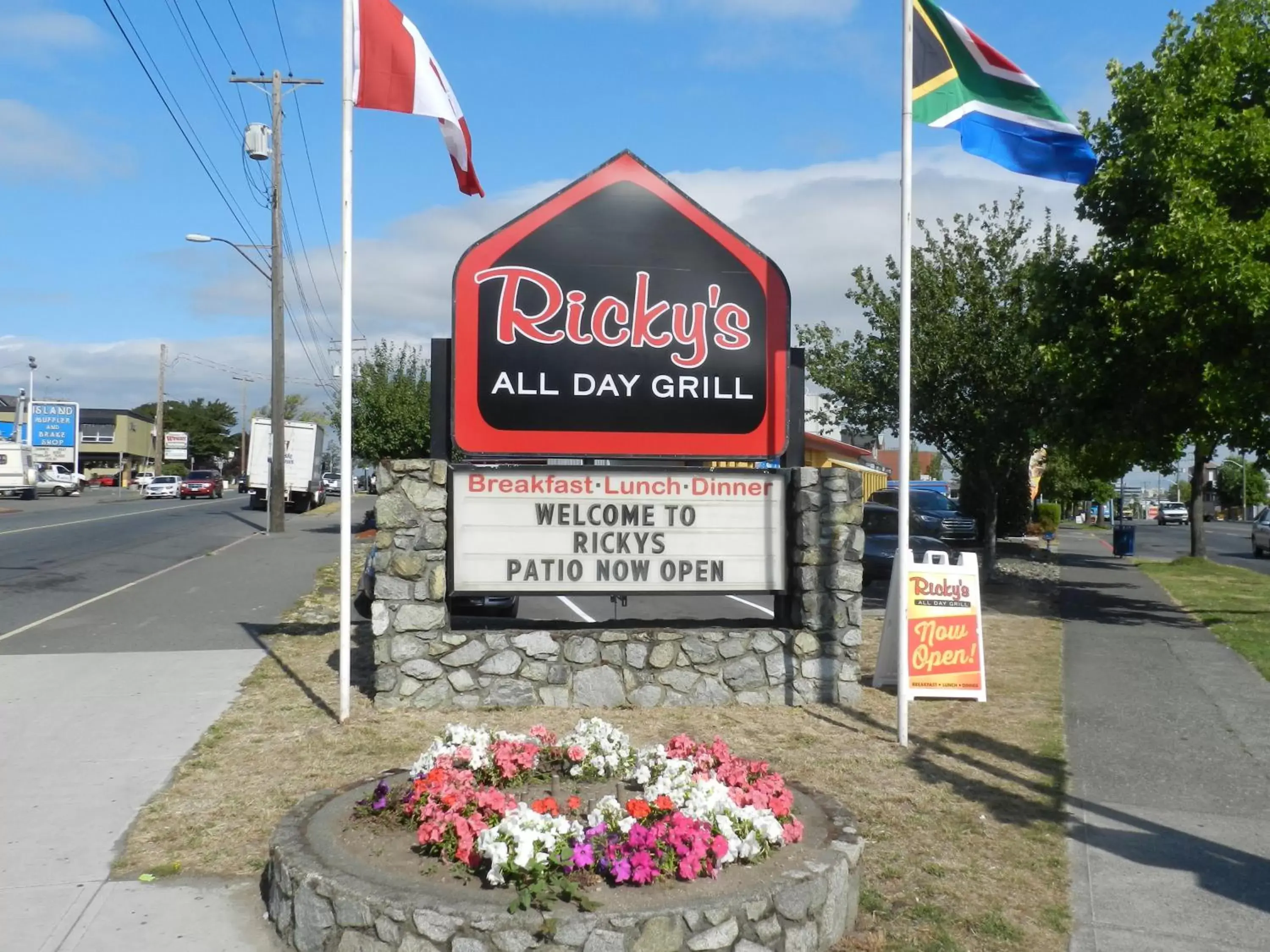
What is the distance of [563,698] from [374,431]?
23370 mm

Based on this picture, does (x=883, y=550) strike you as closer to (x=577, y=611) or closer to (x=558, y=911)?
(x=577, y=611)

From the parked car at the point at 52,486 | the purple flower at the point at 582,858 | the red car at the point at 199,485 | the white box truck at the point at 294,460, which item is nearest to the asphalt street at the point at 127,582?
the white box truck at the point at 294,460

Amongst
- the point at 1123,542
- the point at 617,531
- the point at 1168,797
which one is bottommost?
the point at 1168,797

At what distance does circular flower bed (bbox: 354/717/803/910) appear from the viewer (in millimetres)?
4438

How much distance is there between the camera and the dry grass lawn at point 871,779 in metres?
5.11

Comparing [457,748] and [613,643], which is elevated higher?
[613,643]

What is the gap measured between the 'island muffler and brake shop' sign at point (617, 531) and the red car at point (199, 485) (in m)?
53.6

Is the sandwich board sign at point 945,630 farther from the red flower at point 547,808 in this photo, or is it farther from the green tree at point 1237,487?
the green tree at point 1237,487

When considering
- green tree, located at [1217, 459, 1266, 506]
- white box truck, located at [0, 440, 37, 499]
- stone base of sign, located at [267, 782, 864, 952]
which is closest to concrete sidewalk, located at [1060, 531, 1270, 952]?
stone base of sign, located at [267, 782, 864, 952]

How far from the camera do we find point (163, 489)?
5825 cm

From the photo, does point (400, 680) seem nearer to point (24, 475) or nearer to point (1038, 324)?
point (1038, 324)

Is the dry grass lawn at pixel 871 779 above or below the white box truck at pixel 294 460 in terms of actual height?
below

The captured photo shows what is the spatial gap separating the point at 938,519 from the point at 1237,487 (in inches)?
3674

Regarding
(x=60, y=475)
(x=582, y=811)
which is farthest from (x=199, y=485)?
(x=582, y=811)
